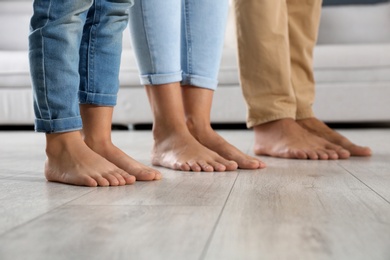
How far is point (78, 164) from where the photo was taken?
1.17m

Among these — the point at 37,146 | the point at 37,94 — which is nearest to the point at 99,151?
the point at 37,94

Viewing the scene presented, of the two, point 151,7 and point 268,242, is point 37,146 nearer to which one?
point 151,7

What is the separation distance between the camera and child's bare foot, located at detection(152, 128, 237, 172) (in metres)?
1.39

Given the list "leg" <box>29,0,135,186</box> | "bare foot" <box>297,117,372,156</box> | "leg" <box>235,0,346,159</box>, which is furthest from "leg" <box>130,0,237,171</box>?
"bare foot" <box>297,117,372,156</box>

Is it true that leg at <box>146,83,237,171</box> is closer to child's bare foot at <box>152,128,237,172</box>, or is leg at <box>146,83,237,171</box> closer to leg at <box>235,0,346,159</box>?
child's bare foot at <box>152,128,237,172</box>

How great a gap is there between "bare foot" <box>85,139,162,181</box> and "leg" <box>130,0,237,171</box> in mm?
159

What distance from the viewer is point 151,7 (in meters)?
1.35

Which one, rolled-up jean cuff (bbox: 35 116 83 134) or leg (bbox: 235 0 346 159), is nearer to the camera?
rolled-up jean cuff (bbox: 35 116 83 134)

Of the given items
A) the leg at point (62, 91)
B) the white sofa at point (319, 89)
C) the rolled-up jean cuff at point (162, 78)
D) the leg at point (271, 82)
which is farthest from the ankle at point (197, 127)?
the white sofa at point (319, 89)

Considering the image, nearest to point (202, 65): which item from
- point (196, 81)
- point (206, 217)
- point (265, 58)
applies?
point (196, 81)

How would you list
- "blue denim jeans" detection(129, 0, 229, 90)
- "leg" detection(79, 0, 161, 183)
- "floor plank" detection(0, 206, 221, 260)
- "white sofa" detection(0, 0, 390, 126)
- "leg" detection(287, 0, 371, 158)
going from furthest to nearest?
"white sofa" detection(0, 0, 390, 126), "leg" detection(287, 0, 371, 158), "blue denim jeans" detection(129, 0, 229, 90), "leg" detection(79, 0, 161, 183), "floor plank" detection(0, 206, 221, 260)

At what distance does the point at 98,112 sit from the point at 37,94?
147mm

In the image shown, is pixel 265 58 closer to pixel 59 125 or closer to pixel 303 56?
pixel 303 56

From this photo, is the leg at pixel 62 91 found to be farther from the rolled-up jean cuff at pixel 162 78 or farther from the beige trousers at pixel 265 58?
the beige trousers at pixel 265 58
